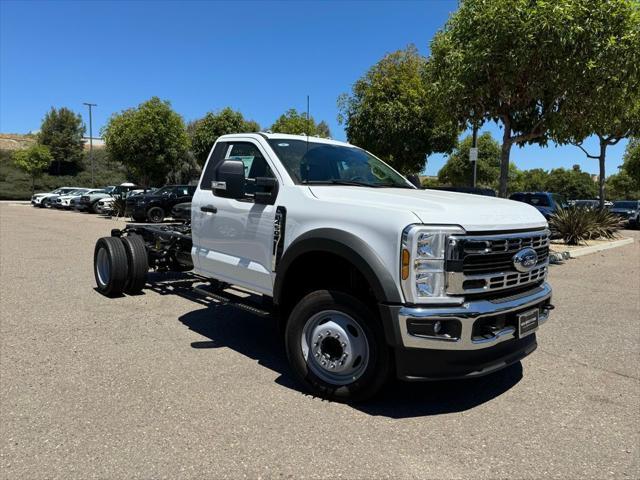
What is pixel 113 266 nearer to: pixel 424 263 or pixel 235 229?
pixel 235 229

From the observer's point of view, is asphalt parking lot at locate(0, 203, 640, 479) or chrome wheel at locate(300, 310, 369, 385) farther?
chrome wheel at locate(300, 310, 369, 385)

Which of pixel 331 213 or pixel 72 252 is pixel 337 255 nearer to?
pixel 331 213

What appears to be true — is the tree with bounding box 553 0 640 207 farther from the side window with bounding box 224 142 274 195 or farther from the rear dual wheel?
the rear dual wheel

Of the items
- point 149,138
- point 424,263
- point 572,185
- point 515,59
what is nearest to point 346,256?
point 424,263

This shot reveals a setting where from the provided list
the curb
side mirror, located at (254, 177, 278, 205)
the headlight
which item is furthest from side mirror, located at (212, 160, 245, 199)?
the curb

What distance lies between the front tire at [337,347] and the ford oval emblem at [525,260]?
3.57 feet

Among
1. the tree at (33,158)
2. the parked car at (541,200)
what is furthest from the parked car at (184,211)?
the tree at (33,158)

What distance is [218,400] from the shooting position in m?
3.68

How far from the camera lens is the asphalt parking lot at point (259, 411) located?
2.88 meters

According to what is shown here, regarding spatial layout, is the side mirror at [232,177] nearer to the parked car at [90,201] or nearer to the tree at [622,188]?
the parked car at [90,201]

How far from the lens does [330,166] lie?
15.4 ft

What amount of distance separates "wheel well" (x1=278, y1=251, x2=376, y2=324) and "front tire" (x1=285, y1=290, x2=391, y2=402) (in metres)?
0.20

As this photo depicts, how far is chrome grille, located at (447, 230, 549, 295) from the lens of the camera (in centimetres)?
320

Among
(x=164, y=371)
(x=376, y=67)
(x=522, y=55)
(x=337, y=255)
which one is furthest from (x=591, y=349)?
(x=376, y=67)
